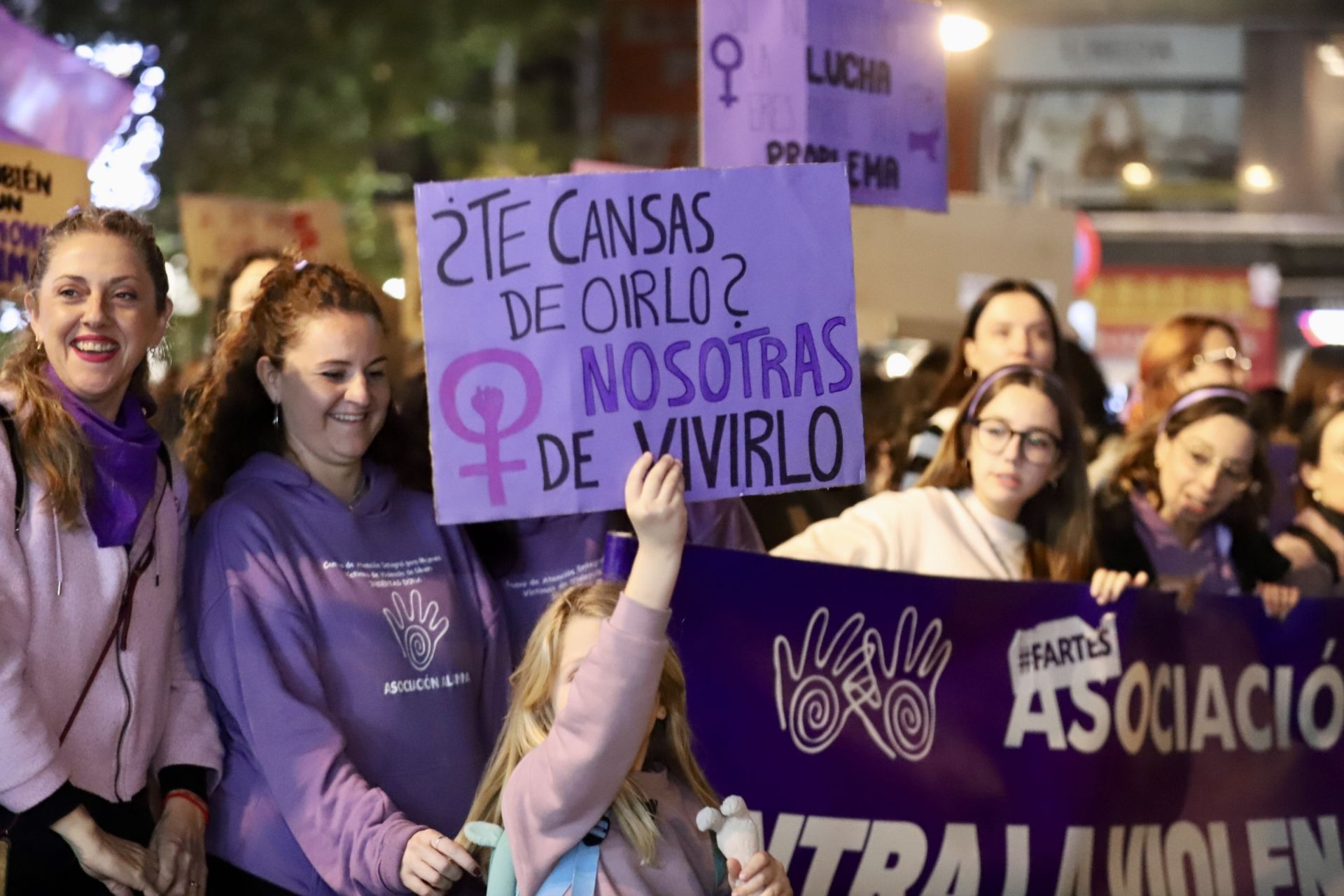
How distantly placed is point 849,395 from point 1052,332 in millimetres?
2768

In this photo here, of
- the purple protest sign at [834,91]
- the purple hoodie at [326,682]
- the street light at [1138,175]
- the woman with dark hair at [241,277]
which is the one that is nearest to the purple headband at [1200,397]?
the purple protest sign at [834,91]

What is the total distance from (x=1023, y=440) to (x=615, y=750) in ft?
7.49

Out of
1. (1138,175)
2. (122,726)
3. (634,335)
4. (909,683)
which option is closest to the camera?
(122,726)

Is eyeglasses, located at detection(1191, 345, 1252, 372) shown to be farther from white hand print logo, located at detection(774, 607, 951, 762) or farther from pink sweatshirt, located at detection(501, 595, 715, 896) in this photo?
pink sweatshirt, located at detection(501, 595, 715, 896)

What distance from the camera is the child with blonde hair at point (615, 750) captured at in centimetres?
312

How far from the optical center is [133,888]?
3506mm

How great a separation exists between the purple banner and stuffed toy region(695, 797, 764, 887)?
1227mm

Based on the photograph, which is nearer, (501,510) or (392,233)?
(501,510)

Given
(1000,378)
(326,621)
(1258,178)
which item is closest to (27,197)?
(326,621)

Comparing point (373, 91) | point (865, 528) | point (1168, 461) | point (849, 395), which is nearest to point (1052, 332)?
point (1168, 461)

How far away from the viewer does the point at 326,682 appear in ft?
12.1

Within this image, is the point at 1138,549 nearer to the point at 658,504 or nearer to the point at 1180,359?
the point at 1180,359

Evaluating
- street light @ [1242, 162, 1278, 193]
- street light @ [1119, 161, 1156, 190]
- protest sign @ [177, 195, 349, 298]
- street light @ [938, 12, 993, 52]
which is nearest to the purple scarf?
protest sign @ [177, 195, 349, 298]

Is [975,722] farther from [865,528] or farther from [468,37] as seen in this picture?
[468,37]
